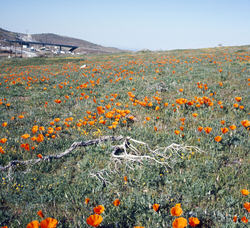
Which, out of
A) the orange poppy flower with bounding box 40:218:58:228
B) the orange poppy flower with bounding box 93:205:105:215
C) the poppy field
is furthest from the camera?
the poppy field

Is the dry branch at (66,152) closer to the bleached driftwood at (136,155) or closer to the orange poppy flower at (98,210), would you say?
the bleached driftwood at (136,155)

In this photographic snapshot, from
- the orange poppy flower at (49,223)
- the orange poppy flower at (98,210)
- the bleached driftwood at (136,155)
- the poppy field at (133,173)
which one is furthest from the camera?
the bleached driftwood at (136,155)

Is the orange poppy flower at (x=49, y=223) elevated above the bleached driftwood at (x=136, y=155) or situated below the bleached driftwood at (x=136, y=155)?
below

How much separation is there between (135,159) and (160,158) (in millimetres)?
420

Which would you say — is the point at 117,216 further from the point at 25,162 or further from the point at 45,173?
the point at 25,162

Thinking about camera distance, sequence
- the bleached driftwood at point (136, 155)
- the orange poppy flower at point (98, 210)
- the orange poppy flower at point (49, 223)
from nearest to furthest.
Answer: the orange poppy flower at point (49, 223) → the orange poppy flower at point (98, 210) → the bleached driftwood at point (136, 155)

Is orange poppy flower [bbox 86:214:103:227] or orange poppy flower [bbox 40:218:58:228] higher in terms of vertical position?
orange poppy flower [bbox 86:214:103:227]

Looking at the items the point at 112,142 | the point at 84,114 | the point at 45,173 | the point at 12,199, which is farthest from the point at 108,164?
the point at 84,114

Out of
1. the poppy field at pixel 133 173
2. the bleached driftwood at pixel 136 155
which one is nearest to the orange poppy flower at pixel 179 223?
the poppy field at pixel 133 173

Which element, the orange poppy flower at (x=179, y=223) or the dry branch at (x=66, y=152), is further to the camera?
the dry branch at (x=66, y=152)

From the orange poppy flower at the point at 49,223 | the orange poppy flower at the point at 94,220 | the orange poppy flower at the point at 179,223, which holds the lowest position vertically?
the orange poppy flower at the point at 49,223

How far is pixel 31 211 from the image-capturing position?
7.55ft

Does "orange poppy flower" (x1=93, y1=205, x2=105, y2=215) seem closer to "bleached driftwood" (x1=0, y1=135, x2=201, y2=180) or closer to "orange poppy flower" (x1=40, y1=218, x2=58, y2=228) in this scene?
"orange poppy flower" (x1=40, y1=218, x2=58, y2=228)

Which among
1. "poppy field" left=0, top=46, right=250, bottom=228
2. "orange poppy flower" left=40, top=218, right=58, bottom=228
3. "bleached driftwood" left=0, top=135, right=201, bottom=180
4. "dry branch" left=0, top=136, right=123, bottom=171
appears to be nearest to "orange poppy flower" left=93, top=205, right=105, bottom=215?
"poppy field" left=0, top=46, right=250, bottom=228
